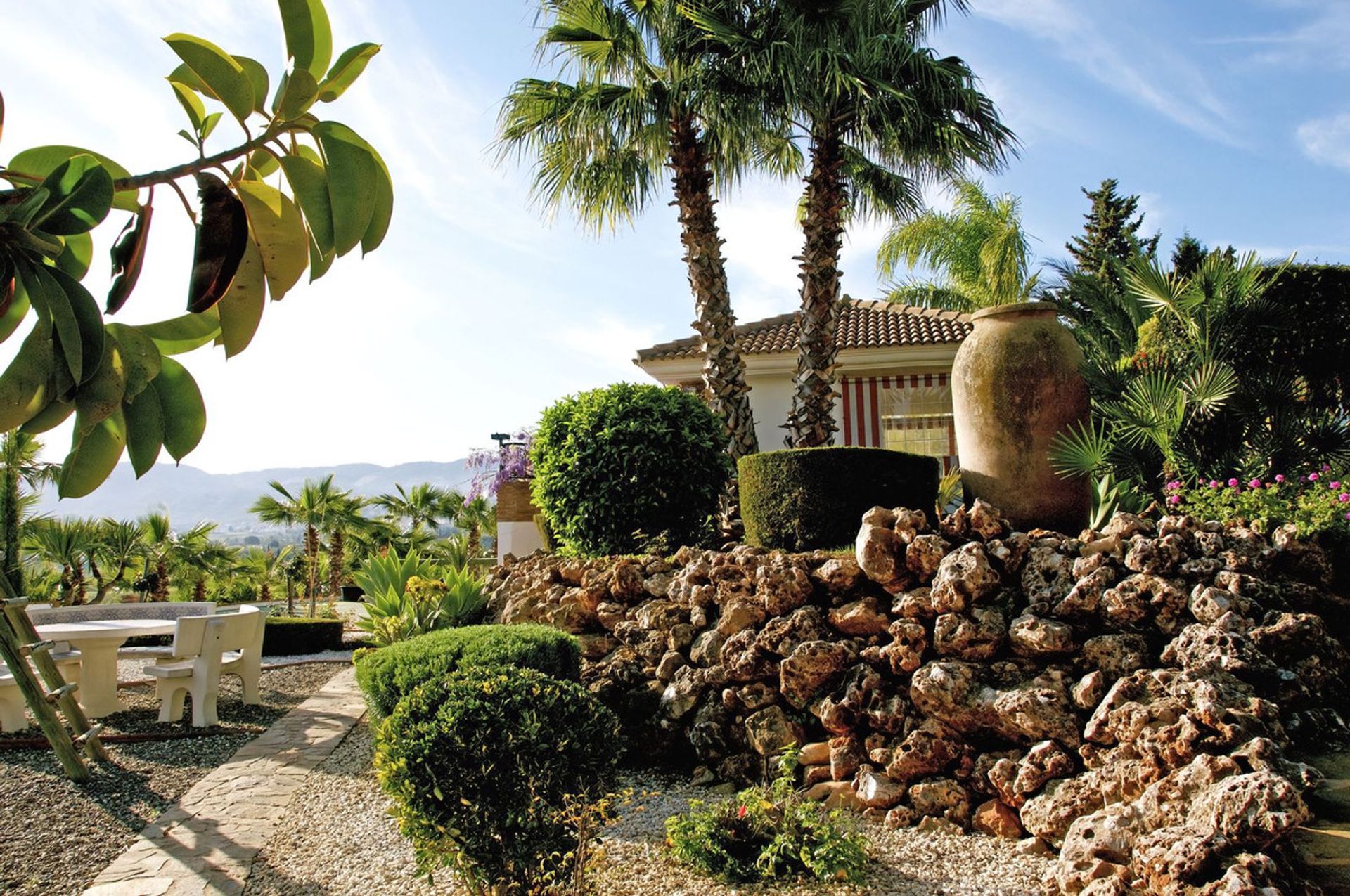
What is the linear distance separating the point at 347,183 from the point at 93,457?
0.38 meters

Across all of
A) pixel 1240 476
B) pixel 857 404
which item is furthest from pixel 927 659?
pixel 857 404

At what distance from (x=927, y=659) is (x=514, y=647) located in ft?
9.09

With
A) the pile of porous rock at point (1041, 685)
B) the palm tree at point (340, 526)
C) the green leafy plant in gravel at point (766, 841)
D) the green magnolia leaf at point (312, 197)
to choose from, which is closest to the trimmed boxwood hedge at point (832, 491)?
the pile of porous rock at point (1041, 685)

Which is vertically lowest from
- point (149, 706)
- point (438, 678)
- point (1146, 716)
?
point (149, 706)

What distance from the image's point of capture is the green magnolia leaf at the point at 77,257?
884 millimetres

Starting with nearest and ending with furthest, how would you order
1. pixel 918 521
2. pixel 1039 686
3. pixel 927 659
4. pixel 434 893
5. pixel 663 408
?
1. pixel 434 893
2. pixel 1039 686
3. pixel 927 659
4. pixel 918 521
5. pixel 663 408

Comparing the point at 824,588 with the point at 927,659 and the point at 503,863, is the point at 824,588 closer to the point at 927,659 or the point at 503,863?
the point at 927,659

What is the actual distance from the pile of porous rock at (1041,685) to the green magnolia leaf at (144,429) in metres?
4.23

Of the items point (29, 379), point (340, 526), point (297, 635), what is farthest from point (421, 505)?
point (29, 379)

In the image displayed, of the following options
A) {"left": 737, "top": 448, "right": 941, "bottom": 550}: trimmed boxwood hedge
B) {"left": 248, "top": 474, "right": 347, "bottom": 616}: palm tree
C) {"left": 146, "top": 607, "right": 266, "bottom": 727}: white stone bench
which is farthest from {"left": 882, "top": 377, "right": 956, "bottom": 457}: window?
{"left": 248, "top": 474, "right": 347, "bottom": 616}: palm tree

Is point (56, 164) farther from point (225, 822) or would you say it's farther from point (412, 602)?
point (412, 602)

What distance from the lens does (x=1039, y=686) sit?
539cm

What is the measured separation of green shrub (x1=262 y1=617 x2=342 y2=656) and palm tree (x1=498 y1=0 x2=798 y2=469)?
859 cm

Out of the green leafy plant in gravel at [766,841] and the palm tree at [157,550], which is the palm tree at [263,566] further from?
the green leafy plant in gravel at [766,841]
